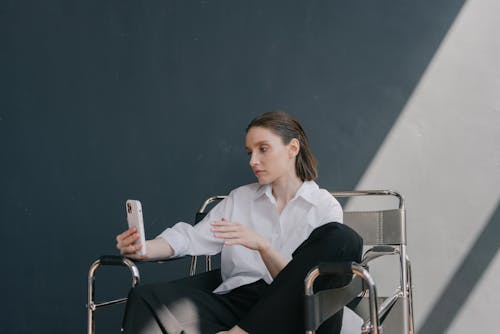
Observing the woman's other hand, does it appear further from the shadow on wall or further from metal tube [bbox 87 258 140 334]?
the shadow on wall

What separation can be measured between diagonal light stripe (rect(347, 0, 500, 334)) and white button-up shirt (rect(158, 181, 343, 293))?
0.65 meters

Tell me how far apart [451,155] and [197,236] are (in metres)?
1.19

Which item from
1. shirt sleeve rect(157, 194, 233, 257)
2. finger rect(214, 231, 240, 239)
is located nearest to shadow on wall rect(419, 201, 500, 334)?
shirt sleeve rect(157, 194, 233, 257)

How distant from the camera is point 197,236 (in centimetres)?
221

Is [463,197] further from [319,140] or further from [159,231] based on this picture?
[159,231]

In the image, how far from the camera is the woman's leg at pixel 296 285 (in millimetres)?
1612

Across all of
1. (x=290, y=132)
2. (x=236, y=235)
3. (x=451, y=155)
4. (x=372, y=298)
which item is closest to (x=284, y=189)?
(x=290, y=132)

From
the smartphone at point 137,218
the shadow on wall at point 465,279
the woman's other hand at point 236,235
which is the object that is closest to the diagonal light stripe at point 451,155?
the shadow on wall at point 465,279

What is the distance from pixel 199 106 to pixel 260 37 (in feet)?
1.42

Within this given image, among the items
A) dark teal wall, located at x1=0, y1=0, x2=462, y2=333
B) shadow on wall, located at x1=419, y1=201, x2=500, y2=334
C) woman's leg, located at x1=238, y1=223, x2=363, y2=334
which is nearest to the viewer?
woman's leg, located at x1=238, y1=223, x2=363, y2=334

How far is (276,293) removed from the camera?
1.63 m

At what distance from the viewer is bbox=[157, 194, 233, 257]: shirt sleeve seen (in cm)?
212

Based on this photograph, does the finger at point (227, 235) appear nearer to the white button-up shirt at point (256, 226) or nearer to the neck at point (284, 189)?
the white button-up shirt at point (256, 226)

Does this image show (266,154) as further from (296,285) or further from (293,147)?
(296,285)
